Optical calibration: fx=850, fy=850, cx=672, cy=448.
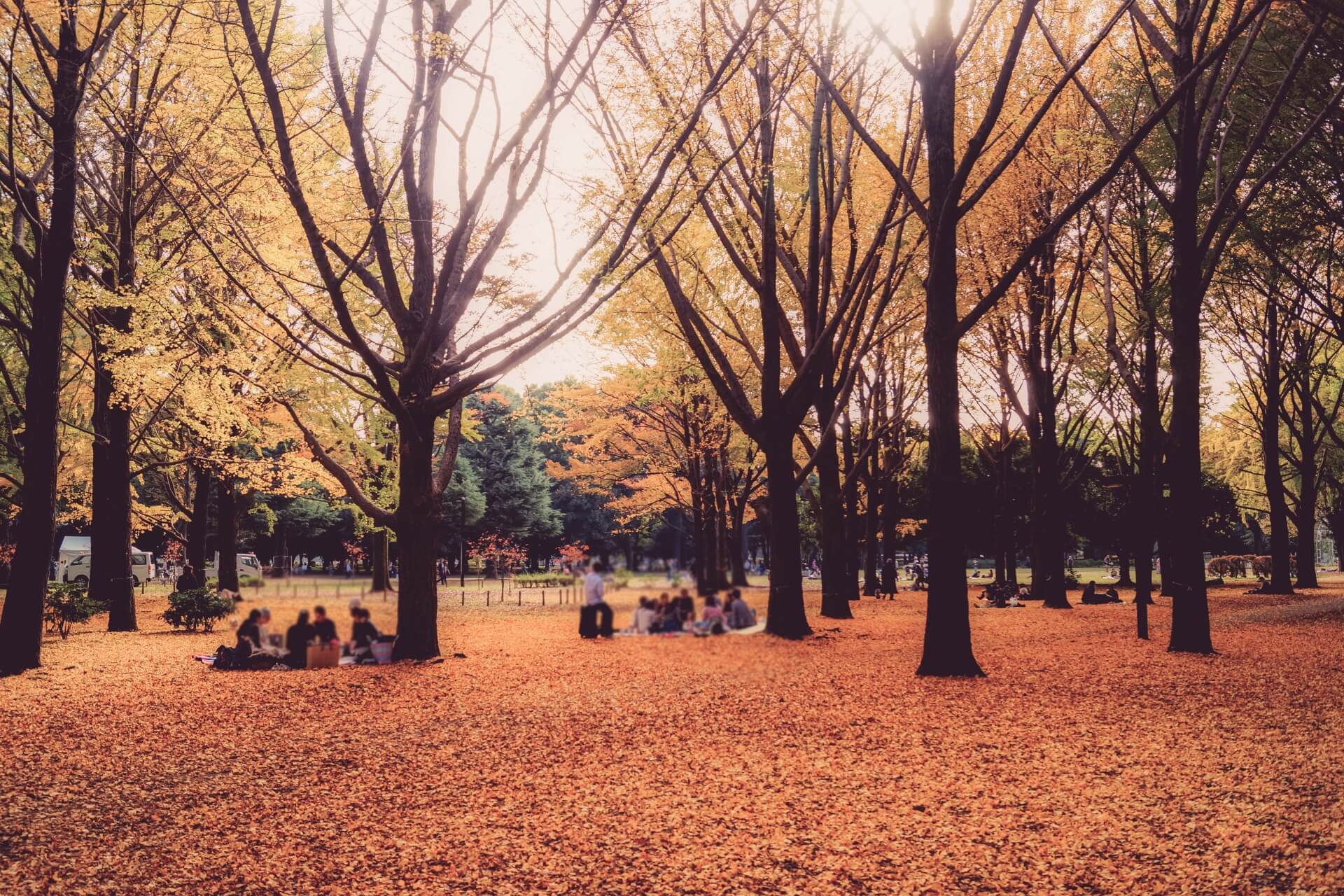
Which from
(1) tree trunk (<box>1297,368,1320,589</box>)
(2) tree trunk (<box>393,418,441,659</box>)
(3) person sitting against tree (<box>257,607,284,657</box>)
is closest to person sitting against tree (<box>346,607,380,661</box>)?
(3) person sitting against tree (<box>257,607,284,657</box>)

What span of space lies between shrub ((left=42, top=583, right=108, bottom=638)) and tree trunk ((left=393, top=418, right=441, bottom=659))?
664cm

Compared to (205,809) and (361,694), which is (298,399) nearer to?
(361,694)

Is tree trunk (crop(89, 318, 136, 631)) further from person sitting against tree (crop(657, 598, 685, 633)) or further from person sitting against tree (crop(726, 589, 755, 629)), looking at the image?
person sitting against tree (crop(726, 589, 755, 629))

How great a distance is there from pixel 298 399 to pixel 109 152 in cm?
703

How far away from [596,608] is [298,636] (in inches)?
170

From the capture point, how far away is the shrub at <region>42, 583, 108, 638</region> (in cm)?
1348

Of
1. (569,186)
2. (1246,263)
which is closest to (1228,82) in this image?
(1246,263)

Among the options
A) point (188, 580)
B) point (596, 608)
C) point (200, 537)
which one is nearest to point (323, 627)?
point (200, 537)

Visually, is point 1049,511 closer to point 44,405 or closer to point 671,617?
point 671,617

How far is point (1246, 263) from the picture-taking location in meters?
14.5

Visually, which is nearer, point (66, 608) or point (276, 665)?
point (276, 665)

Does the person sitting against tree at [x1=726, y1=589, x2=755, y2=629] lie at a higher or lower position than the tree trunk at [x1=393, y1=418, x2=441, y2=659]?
lower

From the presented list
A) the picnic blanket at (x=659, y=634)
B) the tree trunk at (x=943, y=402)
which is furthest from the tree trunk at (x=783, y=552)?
the tree trunk at (x=943, y=402)

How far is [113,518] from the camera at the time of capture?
14.4 meters
